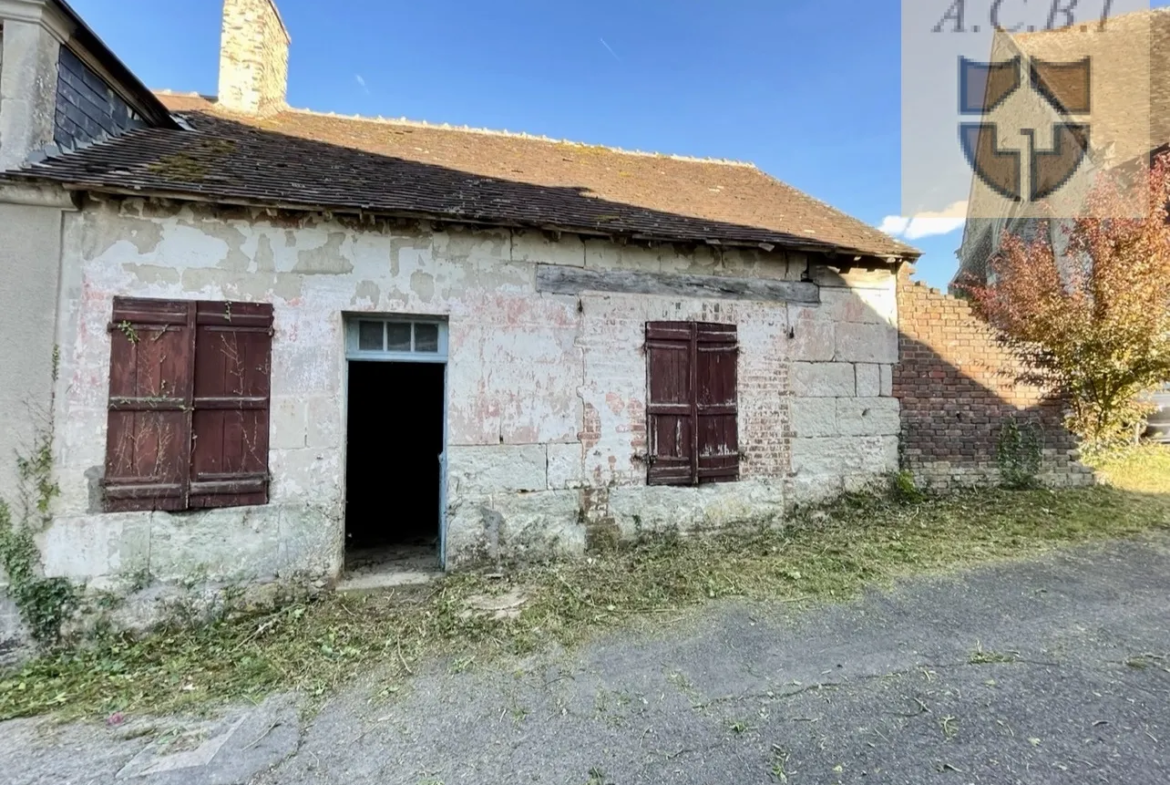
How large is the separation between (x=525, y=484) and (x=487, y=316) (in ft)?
5.70

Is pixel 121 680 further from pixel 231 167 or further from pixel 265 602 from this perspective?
pixel 231 167

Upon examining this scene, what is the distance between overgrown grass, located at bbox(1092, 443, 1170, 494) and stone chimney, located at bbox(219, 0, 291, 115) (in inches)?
496

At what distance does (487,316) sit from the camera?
202 inches

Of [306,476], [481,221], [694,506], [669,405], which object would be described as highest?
[481,221]

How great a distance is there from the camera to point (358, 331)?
195 inches

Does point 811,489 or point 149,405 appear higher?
point 149,405

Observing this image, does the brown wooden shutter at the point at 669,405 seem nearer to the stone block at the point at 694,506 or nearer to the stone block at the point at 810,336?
the stone block at the point at 694,506

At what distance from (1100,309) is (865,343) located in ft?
9.44

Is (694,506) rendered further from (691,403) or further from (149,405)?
(149,405)

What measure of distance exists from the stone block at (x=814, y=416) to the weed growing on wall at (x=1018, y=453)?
2568 millimetres

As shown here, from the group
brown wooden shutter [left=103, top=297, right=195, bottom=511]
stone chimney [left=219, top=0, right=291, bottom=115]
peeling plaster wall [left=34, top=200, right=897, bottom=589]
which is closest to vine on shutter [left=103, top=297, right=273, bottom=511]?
brown wooden shutter [left=103, top=297, right=195, bottom=511]

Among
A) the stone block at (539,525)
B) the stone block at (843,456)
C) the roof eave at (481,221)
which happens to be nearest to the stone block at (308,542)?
the stone block at (539,525)

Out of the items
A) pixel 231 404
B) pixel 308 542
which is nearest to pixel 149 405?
pixel 231 404

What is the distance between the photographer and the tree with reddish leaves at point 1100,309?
20.4ft
